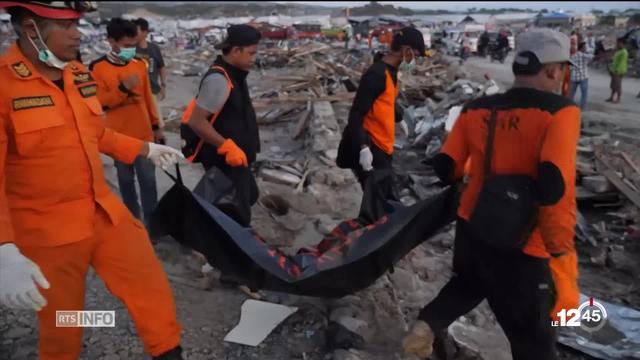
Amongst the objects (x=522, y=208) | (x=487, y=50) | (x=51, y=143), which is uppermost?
(x=51, y=143)

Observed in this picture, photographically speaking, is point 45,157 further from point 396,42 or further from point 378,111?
point 396,42

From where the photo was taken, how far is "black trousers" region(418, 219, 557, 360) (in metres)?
2.33

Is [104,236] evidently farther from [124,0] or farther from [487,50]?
[124,0]

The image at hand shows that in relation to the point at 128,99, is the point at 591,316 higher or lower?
lower

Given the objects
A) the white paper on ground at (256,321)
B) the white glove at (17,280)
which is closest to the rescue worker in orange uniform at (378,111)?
the white paper on ground at (256,321)

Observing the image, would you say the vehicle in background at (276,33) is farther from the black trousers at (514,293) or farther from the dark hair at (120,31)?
the black trousers at (514,293)

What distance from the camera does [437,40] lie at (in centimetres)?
3759

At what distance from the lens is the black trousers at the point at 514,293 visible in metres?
2.33

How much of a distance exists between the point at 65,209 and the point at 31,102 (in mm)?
503

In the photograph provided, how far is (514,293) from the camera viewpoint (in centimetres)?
238

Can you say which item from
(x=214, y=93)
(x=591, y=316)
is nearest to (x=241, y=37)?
(x=214, y=93)

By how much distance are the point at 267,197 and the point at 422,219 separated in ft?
8.66

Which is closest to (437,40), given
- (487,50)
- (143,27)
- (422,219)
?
(487,50)

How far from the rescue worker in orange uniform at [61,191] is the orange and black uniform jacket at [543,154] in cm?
172
